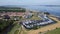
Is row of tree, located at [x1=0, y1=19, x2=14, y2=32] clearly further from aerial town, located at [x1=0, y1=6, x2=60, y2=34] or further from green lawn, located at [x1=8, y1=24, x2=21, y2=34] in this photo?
green lawn, located at [x1=8, y1=24, x2=21, y2=34]

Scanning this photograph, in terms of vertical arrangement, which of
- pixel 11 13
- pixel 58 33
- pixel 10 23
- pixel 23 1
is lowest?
pixel 58 33

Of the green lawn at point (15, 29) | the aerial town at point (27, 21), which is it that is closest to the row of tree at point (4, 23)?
the aerial town at point (27, 21)

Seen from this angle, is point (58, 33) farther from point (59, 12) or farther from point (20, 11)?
point (20, 11)

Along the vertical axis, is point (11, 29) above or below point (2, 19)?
below

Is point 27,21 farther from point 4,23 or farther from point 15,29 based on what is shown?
point 4,23

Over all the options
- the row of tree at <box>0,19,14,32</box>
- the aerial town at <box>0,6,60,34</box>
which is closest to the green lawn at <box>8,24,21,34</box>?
the aerial town at <box>0,6,60,34</box>

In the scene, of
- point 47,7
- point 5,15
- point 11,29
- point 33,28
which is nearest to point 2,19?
point 5,15

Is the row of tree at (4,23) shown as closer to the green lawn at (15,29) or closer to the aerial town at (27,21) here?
the aerial town at (27,21)

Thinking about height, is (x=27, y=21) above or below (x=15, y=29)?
above

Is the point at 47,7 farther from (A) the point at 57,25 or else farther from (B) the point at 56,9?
(A) the point at 57,25

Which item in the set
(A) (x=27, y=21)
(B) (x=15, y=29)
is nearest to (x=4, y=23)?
(B) (x=15, y=29)

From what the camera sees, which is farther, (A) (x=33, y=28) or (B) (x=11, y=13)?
(B) (x=11, y=13)
